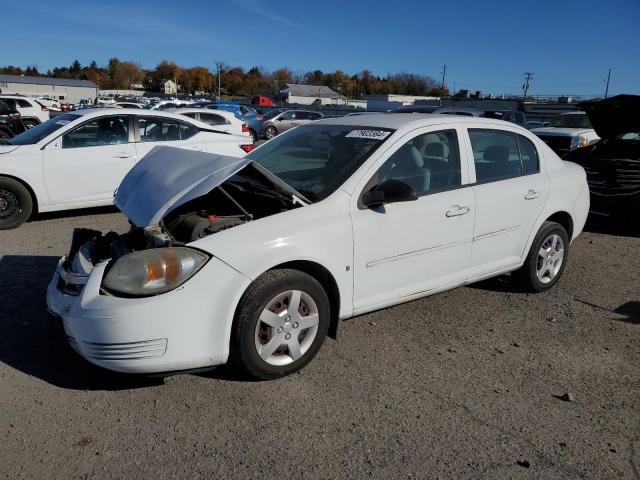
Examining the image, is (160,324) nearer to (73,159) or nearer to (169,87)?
(73,159)

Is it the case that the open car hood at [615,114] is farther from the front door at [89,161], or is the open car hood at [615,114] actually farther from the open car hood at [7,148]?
the open car hood at [7,148]

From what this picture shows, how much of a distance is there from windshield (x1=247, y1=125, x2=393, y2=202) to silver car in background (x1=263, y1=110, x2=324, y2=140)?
21440mm

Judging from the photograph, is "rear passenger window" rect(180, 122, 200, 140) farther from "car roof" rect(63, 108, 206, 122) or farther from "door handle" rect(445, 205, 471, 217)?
"door handle" rect(445, 205, 471, 217)

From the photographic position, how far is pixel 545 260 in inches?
196

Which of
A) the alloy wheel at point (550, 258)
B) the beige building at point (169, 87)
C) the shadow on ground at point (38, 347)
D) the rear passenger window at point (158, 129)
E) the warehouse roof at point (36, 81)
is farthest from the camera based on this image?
the beige building at point (169, 87)

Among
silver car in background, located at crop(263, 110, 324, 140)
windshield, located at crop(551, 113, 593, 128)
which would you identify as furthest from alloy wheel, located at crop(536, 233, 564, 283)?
silver car in background, located at crop(263, 110, 324, 140)

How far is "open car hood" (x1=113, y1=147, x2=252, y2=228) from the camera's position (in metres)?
3.33

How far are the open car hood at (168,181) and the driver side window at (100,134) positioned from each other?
3619 millimetres

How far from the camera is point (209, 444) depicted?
9.01 ft

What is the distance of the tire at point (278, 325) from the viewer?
10.1 ft

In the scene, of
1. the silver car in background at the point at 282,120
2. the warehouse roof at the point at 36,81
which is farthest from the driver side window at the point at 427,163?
the warehouse roof at the point at 36,81

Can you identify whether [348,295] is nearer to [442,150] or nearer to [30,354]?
[442,150]

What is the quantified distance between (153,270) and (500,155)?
3138 mm

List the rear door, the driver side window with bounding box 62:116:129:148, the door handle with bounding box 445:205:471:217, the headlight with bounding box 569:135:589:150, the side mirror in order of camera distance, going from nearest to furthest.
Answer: the side mirror
the door handle with bounding box 445:205:471:217
the rear door
the driver side window with bounding box 62:116:129:148
the headlight with bounding box 569:135:589:150
